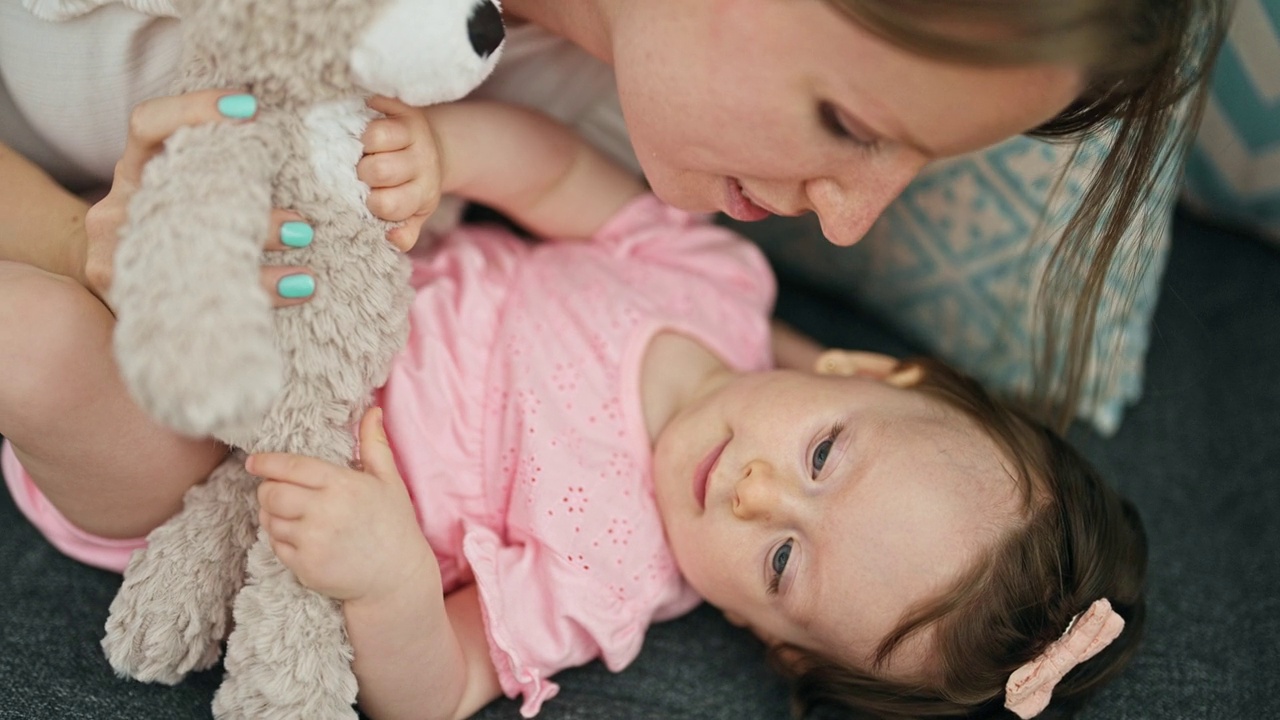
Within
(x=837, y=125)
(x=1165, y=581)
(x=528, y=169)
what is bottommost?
(x=1165, y=581)

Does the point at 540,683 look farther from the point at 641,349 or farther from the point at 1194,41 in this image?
the point at 1194,41

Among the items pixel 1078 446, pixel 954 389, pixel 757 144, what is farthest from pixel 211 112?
pixel 1078 446

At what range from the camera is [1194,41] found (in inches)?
36.1

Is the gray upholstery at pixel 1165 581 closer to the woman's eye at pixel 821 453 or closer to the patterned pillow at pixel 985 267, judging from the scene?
the patterned pillow at pixel 985 267

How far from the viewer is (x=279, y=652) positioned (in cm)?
83

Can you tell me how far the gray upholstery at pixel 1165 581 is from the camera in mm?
935

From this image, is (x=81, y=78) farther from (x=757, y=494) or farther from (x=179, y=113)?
(x=757, y=494)

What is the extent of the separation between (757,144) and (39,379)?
627 millimetres

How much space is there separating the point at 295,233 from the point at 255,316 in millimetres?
133

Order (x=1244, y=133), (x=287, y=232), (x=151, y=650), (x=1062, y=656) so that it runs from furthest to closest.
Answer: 1. (x=1244, y=133)
2. (x=1062, y=656)
3. (x=151, y=650)
4. (x=287, y=232)

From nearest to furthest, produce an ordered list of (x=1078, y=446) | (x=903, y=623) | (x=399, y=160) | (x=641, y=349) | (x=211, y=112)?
(x=211, y=112)
(x=399, y=160)
(x=903, y=623)
(x=641, y=349)
(x=1078, y=446)

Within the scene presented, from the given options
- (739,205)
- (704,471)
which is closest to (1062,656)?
(704,471)

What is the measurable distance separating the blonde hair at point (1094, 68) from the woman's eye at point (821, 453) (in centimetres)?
32

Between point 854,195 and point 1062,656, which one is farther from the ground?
point 854,195
